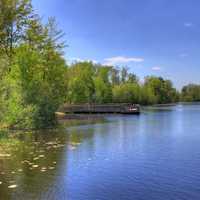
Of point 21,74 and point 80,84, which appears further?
point 80,84

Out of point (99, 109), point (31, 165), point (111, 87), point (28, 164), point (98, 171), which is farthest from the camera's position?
point (111, 87)

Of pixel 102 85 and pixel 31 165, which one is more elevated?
pixel 102 85

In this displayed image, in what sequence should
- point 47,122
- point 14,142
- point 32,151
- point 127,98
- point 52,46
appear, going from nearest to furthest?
point 32,151, point 14,142, point 47,122, point 52,46, point 127,98

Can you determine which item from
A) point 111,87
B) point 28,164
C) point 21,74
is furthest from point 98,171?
point 111,87

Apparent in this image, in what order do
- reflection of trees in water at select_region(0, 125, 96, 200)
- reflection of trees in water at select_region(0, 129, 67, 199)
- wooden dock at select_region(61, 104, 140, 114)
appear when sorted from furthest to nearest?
1. wooden dock at select_region(61, 104, 140, 114)
2. reflection of trees in water at select_region(0, 129, 67, 199)
3. reflection of trees in water at select_region(0, 125, 96, 200)

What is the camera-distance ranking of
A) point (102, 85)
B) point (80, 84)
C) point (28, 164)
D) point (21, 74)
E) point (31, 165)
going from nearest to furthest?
point (31, 165)
point (28, 164)
point (21, 74)
point (80, 84)
point (102, 85)

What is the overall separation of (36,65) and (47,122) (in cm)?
824

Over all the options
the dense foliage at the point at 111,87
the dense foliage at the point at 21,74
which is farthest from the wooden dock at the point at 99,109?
the dense foliage at the point at 21,74

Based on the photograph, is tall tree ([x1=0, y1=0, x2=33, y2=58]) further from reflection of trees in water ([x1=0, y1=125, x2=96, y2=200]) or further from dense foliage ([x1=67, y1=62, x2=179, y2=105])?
dense foliage ([x1=67, y1=62, x2=179, y2=105])

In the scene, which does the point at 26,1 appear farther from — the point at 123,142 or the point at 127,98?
→ the point at 127,98

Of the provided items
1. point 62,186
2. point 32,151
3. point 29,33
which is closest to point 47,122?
point 29,33

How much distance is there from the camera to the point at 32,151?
68.7 feet

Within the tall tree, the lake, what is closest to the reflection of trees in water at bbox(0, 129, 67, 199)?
the lake

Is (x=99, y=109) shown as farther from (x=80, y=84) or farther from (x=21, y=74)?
(x=21, y=74)
